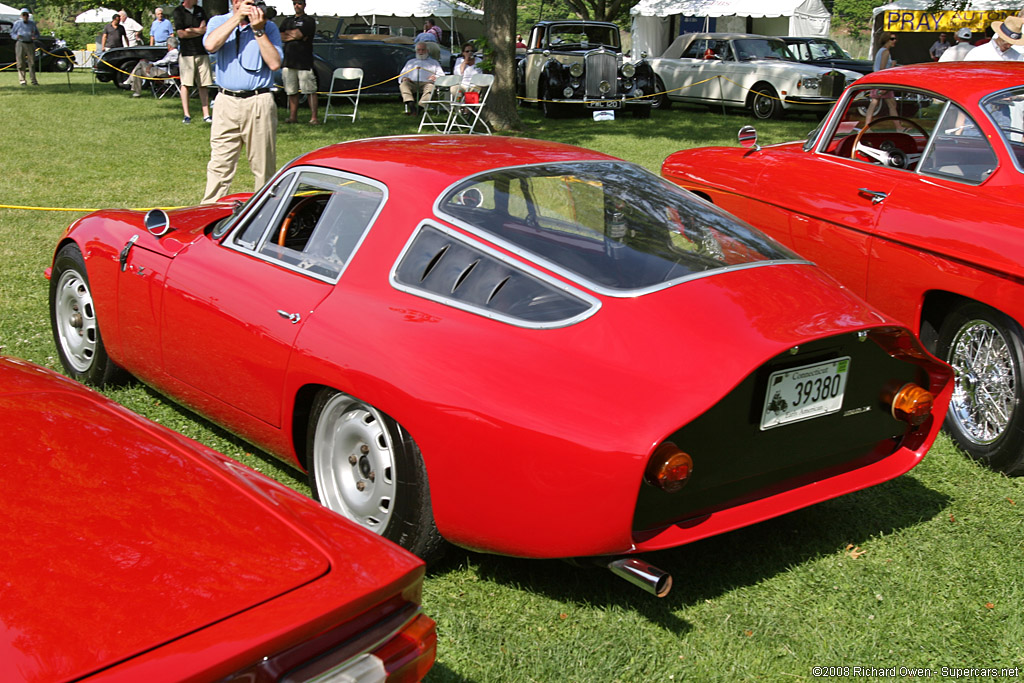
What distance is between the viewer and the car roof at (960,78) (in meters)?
4.86

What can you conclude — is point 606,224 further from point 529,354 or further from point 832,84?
point 832,84

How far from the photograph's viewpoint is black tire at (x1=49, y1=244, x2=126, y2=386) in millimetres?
4758

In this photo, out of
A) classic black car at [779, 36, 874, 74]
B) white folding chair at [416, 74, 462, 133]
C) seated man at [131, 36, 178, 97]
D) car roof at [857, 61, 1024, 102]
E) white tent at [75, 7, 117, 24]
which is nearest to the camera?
car roof at [857, 61, 1024, 102]

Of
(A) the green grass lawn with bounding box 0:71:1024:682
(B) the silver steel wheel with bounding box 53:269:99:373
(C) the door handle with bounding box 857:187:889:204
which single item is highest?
(C) the door handle with bounding box 857:187:889:204

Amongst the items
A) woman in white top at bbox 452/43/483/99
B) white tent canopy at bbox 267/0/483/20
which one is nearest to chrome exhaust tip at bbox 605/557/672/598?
woman in white top at bbox 452/43/483/99

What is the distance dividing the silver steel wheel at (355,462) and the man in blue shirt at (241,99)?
16.2ft

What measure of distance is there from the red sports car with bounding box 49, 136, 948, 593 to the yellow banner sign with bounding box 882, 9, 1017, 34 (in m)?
20.2

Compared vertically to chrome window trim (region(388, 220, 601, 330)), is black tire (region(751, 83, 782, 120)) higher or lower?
higher

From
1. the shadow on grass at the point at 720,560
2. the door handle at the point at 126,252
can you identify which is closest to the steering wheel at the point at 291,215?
the door handle at the point at 126,252

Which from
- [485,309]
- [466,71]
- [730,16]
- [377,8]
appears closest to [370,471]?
[485,309]

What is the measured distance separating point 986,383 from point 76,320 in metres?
4.28

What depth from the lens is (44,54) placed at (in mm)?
29531

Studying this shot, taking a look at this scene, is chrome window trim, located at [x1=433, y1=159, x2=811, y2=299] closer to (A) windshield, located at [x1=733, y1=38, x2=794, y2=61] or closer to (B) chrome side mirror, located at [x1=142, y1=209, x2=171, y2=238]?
(B) chrome side mirror, located at [x1=142, y1=209, x2=171, y2=238]

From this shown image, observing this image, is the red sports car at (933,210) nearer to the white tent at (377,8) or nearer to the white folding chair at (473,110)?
the white folding chair at (473,110)
